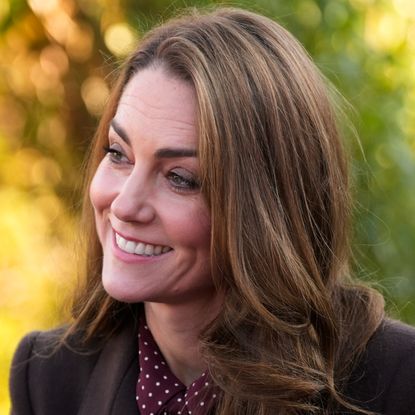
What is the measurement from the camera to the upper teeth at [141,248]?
8.87 ft

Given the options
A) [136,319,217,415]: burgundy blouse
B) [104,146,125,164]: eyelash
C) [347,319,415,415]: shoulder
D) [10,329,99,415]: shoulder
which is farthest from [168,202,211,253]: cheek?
[10,329,99,415]: shoulder

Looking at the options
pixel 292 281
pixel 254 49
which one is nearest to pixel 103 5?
pixel 254 49

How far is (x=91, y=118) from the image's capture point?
4059 millimetres

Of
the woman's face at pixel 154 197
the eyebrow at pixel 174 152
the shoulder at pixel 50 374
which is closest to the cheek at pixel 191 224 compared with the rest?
the woman's face at pixel 154 197

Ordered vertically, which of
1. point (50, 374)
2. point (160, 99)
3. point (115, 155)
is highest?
point (160, 99)

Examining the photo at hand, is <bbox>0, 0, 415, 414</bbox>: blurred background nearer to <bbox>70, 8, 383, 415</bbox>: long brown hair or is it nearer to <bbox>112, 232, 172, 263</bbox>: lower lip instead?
<bbox>70, 8, 383, 415</bbox>: long brown hair

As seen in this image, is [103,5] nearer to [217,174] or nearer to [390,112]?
[390,112]

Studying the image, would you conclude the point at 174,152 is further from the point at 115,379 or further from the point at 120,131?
the point at 115,379

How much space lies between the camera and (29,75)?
4121mm

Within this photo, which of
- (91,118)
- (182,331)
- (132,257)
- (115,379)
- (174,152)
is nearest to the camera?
(174,152)

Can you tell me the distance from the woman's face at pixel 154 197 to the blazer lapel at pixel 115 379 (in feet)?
1.21

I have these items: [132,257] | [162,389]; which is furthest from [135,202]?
[162,389]

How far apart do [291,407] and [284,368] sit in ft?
0.30

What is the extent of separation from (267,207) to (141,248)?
0.31 metres
